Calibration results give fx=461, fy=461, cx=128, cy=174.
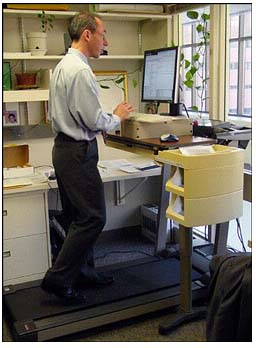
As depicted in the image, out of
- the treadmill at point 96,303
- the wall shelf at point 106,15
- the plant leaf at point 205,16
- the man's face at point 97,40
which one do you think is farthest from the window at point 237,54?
the treadmill at point 96,303

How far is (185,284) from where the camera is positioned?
2.51 meters

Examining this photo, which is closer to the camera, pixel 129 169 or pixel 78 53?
pixel 78 53

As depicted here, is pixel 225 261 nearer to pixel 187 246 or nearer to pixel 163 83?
pixel 187 246

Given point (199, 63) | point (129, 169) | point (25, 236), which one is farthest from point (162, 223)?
point (199, 63)

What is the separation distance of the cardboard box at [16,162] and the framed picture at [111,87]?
0.82 m

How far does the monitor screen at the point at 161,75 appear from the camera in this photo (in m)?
2.87

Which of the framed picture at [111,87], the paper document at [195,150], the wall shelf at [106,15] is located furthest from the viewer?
the framed picture at [111,87]

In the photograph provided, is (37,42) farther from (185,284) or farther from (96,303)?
(185,284)

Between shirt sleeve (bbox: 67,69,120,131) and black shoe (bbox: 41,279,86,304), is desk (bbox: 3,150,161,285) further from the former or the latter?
shirt sleeve (bbox: 67,69,120,131)

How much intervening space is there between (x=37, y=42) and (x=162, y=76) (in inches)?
37.1

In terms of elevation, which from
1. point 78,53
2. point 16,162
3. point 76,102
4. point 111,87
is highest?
point 78,53

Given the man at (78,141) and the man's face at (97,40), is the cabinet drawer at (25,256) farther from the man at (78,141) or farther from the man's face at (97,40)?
the man's face at (97,40)

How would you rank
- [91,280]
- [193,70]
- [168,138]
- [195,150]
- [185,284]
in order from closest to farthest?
[195,150] < [185,284] < [168,138] < [91,280] < [193,70]
